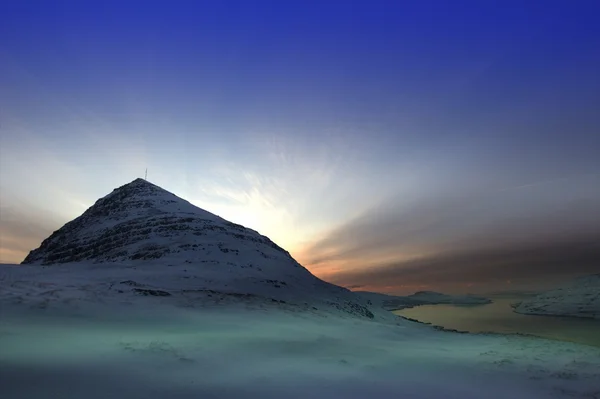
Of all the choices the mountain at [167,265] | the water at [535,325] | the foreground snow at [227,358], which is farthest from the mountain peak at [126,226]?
the water at [535,325]

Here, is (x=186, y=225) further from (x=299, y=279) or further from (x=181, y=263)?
(x=299, y=279)

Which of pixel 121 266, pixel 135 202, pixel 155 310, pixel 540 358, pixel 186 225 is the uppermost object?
pixel 135 202

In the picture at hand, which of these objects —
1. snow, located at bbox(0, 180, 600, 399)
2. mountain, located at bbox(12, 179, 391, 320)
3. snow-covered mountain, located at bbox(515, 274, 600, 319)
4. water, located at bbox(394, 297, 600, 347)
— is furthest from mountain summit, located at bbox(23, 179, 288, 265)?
snow-covered mountain, located at bbox(515, 274, 600, 319)

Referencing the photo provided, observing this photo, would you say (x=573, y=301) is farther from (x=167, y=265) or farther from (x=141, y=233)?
(x=167, y=265)

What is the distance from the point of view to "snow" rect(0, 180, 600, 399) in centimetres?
811

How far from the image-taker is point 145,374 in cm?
845

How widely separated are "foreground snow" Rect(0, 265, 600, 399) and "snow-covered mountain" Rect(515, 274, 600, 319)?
8693cm

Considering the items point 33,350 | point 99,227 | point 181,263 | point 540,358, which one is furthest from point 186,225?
point 540,358

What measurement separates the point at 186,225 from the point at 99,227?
53.4 feet

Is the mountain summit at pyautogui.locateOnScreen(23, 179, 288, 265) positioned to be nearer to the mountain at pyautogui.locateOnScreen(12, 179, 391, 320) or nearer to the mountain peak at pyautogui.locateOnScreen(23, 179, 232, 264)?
the mountain peak at pyautogui.locateOnScreen(23, 179, 232, 264)

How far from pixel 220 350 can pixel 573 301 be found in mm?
115580

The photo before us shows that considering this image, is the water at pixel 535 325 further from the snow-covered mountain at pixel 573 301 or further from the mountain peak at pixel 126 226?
the mountain peak at pixel 126 226

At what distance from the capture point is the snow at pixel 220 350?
8.11m

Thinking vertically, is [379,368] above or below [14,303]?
below
